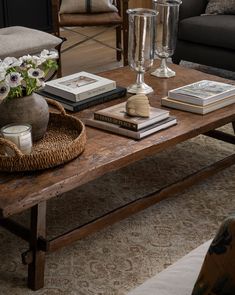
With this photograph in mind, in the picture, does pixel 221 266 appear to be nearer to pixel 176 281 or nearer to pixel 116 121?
pixel 176 281

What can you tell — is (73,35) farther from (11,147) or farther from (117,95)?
(11,147)

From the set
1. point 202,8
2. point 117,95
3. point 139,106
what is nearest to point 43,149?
point 139,106

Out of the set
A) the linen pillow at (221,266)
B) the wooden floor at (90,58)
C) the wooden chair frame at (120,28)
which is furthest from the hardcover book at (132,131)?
the wooden floor at (90,58)

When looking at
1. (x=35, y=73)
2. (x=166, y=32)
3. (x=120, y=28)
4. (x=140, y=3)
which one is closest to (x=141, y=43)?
(x=166, y=32)

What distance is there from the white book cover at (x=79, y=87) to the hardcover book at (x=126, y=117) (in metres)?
0.18

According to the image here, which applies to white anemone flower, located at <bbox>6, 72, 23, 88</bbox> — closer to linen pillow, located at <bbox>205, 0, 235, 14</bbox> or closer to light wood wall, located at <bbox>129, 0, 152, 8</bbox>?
linen pillow, located at <bbox>205, 0, 235, 14</bbox>

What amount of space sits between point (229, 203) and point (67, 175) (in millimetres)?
925

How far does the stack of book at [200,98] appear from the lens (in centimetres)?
237

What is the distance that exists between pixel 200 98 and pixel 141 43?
39 cm

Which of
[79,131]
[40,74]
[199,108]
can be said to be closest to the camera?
[40,74]

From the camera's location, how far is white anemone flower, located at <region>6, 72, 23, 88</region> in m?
1.83

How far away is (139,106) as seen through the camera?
7.11ft

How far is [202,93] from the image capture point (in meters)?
2.43

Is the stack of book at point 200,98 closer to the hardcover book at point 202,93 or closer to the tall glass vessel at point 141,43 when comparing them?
the hardcover book at point 202,93
